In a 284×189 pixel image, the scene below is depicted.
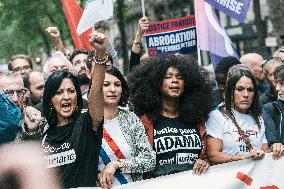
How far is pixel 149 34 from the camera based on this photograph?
7312 millimetres

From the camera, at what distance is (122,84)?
5074 mm

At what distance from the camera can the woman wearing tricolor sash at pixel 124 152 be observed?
4551 millimetres

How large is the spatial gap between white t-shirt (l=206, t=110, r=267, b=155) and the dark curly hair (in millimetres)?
106

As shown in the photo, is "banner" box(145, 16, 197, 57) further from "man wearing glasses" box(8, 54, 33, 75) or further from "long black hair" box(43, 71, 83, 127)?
"long black hair" box(43, 71, 83, 127)

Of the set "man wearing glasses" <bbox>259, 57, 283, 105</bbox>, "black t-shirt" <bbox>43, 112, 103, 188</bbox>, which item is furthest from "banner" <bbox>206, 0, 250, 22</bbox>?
"black t-shirt" <bbox>43, 112, 103, 188</bbox>

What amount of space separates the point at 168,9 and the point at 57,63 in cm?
2349

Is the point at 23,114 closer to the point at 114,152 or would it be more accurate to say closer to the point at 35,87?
the point at 114,152

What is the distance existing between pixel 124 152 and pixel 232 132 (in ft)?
2.89

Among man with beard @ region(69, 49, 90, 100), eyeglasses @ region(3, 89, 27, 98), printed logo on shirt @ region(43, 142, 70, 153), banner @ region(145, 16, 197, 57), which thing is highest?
banner @ region(145, 16, 197, 57)

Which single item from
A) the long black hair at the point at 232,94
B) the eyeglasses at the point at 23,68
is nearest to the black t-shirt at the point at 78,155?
the long black hair at the point at 232,94

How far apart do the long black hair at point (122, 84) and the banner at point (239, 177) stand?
718 millimetres

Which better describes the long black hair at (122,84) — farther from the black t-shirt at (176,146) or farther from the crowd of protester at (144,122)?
the black t-shirt at (176,146)

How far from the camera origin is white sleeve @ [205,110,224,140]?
496 cm

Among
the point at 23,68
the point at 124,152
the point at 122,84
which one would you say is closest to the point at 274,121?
the point at 122,84
